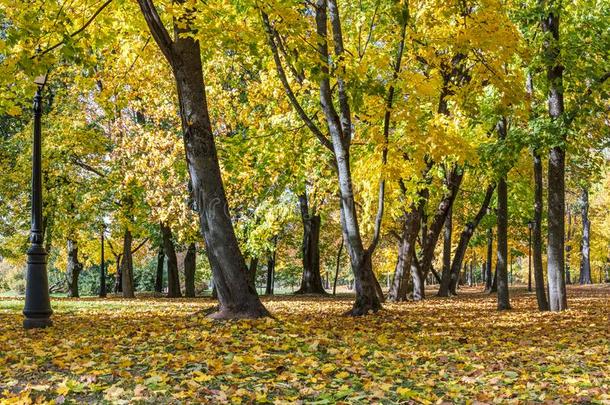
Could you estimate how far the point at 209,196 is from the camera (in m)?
9.11

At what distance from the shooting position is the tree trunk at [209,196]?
358 inches

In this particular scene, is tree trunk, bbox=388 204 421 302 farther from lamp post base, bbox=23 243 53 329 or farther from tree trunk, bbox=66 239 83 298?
tree trunk, bbox=66 239 83 298

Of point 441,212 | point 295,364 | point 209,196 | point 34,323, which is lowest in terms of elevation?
point 295,364

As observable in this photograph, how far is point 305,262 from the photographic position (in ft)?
93.0

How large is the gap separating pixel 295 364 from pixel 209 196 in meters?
3.84

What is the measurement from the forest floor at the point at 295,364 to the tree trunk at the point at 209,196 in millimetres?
585

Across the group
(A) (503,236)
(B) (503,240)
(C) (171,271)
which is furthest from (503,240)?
(C) (171,271)

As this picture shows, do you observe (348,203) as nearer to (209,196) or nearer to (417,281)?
(209,196)

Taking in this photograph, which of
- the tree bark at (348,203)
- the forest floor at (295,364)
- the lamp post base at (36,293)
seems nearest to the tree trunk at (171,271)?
the tree bark at (348,203)

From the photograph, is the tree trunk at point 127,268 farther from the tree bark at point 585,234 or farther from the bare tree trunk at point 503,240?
the tree bark at point 585,234

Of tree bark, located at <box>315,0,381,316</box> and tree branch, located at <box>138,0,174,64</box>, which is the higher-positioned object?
tree branch, located at <box>138,0,174,64</box>

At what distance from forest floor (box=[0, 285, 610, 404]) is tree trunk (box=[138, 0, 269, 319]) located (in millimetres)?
585

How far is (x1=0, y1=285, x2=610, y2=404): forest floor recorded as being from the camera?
190 inches

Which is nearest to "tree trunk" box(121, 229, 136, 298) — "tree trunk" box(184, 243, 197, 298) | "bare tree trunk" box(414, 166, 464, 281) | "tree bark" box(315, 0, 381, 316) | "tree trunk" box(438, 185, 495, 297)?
"tree trunk" box(184, 243, 197, 298)
